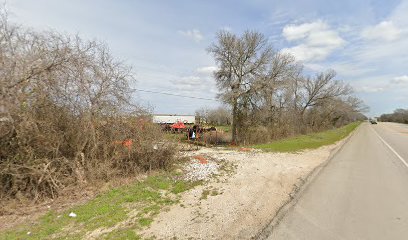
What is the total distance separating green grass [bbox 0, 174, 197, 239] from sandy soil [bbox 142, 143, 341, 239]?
15.4 inches

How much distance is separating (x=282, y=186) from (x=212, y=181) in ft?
7.25

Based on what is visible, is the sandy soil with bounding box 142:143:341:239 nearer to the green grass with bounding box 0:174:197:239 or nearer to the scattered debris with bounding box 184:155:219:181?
the green grass with bounding box 0:174:197:239

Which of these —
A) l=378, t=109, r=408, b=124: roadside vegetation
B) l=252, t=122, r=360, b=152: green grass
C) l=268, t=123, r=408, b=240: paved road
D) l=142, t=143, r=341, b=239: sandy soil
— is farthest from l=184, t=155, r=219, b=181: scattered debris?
l=378, t=109, r=408, b=124: roadside vegetation

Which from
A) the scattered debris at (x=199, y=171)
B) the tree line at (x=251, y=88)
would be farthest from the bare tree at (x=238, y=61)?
the scattered debris at (x=199, y=171)

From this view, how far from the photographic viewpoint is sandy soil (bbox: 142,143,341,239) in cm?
494

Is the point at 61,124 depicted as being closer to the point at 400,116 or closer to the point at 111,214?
the point at 111,214

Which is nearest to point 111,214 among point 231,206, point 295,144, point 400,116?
point 231,206

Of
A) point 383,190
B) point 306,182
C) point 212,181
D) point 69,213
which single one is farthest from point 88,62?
point 383,190

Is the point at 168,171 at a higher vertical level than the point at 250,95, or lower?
lower

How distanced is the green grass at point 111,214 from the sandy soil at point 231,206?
1.28ft

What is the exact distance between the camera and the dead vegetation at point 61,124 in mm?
6875

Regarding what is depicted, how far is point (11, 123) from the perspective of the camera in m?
6.85

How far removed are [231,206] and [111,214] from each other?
9.02 ft

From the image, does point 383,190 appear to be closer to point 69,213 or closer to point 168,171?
point 168,171
